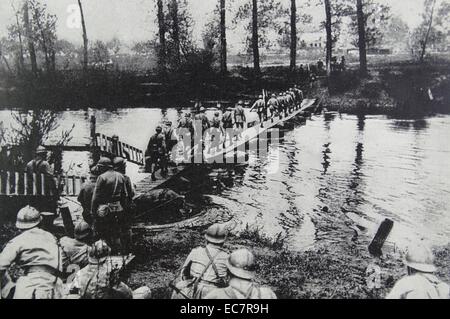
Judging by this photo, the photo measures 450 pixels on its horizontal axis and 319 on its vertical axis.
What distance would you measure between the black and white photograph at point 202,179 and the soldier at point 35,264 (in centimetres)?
2

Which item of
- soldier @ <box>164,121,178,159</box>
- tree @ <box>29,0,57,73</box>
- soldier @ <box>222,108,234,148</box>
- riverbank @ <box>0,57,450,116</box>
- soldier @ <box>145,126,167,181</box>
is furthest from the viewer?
riverbank @ <box>0,57,450,116</box>

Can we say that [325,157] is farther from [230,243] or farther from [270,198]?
[230,243]

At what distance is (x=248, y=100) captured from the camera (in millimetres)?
29375

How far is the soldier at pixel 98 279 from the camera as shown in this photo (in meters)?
4.75

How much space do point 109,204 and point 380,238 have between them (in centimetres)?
486

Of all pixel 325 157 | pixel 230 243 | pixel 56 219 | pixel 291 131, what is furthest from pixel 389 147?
pixel 56 219

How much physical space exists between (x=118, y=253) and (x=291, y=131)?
16047mm

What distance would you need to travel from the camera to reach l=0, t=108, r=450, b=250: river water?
1012 centimetres

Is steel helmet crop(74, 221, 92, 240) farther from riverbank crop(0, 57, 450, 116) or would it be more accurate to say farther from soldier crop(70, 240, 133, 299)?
riverbank crop(0, 57, 450, 116)

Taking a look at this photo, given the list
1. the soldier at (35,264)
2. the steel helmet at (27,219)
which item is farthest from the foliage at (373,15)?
the soldier at (35,264)

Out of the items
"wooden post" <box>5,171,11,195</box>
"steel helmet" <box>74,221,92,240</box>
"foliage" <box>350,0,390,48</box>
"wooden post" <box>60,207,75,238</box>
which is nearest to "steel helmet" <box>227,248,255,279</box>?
"steel helmet" <box>74,221,92,240</box>

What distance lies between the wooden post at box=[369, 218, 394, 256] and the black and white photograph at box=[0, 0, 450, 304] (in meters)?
0.03

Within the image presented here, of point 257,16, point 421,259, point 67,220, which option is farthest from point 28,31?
point 257,16
